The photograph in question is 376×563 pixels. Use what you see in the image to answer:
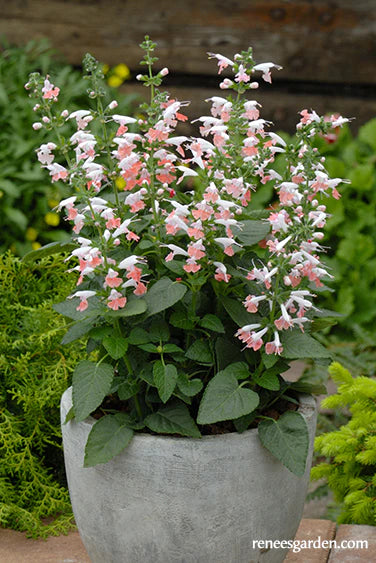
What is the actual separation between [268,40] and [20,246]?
5.34 feet

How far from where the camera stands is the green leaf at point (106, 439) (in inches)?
52.5

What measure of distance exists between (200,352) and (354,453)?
0.74 metres

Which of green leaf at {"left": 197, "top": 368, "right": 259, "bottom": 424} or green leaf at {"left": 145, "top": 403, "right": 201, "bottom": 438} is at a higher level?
green leaf at {"left": 197, "top": 368, "right": 259, "bottom": 424}

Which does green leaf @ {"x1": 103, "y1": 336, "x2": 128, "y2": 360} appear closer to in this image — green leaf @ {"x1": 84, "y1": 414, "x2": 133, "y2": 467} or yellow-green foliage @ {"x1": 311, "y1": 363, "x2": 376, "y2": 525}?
green leaf @ {"x1": 84, "y1": 414, "x2": 133, "y2": 467}

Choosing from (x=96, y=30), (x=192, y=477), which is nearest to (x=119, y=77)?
(x=96, y=30)

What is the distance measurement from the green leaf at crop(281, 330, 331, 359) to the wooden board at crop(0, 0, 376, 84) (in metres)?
2.81

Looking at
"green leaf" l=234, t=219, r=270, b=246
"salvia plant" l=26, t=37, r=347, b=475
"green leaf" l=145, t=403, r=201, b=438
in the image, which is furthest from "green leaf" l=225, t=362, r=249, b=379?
"green leaf" l=234, t=219, r=270, b=246

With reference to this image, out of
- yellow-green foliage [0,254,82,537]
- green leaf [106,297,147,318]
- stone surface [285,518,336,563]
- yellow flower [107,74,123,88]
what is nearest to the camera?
green leaf [106,297,147,318]

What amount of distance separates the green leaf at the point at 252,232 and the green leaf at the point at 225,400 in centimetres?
23

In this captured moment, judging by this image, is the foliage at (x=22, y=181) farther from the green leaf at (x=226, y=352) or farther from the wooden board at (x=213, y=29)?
the green leaf at (x=226, y=352)

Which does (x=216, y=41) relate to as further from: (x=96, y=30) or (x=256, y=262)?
(x=256, y=262)

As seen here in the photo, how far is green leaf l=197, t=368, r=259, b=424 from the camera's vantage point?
1.29m

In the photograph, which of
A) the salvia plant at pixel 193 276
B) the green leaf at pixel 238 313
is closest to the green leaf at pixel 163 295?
the salvia plant at pixel 193 276

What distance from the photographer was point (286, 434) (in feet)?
4.47
